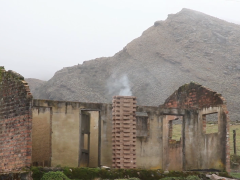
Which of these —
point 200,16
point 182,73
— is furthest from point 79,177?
point 200,16

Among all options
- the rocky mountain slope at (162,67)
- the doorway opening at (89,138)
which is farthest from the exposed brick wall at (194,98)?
the rocky mountain slope at (162,67)

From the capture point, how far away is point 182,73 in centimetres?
10219

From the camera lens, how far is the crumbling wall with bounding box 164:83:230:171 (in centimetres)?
1805

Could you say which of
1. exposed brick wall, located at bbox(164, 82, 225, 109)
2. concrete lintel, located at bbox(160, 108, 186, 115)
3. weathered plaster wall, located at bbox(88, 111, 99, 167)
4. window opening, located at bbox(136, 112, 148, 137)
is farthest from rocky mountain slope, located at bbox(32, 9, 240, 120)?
weathered plaster wall, located at bbox(88, 111, 99, 167)

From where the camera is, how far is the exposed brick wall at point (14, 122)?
1348cm

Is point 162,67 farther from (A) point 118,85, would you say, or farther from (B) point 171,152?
(B) point 171,152

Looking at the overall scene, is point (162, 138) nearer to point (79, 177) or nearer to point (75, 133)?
point (75, 133)

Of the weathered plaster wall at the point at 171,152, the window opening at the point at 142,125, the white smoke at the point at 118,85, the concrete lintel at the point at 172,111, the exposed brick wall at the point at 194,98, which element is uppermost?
the white smoke at the point at 118,85

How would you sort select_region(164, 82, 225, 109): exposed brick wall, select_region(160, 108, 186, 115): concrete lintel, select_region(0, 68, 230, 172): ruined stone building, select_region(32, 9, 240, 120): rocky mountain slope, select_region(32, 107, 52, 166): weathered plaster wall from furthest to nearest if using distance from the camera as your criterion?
select_region(32, 9, 240, 120): rocky mountain slope → select_region(164, 82, 225, 109): exposed brick wall → select_region(160, 108, 186, 115): concrete lintel → select_region(32, 107, 52, 166): weathered plaster wall → select_region(0, 68, 230, 172): ruined stone building

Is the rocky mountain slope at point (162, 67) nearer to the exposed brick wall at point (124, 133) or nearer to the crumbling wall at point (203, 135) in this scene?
the crumbling wall at point (203, 135)

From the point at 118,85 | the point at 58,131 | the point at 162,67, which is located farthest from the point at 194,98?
the point at 118,85

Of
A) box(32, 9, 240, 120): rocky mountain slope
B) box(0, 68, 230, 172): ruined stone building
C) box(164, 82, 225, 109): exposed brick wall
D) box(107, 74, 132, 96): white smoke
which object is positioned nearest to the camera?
box(0, 68, 230, 172): ruined stone building

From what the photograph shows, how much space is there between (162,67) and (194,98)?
8823 cm

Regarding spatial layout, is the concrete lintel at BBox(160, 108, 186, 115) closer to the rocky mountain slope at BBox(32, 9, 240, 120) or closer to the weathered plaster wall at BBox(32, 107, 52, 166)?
the weathered plaster wall at BBox(32, 107, 52, 166)
